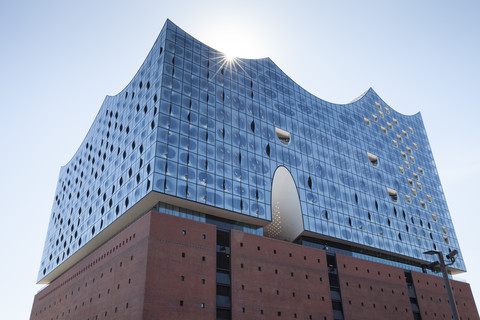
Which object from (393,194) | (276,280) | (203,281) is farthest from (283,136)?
(203,281)

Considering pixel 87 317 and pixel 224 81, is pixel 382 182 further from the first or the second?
pixel 87 317

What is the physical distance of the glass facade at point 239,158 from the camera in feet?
113

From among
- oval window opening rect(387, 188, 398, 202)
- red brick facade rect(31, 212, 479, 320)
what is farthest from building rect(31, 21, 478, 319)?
oval window opening rect(387, 188, 398, 202)

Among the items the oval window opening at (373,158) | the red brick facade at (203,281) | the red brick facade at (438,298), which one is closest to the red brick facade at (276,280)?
the red brick facade at (203,281)

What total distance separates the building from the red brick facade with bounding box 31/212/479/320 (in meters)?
0.11

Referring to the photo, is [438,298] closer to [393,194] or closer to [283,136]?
[393,194]

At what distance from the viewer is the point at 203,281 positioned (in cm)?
2920

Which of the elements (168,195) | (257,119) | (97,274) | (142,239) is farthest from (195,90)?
(97,274)

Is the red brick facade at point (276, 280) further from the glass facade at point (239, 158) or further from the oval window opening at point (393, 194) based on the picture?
the oval window opening at point (393, 194)

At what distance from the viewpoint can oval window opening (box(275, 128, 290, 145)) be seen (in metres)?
43.0

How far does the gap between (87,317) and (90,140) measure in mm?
24349

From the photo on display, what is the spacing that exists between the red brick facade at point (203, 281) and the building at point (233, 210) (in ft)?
0.35

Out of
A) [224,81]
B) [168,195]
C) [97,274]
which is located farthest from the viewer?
[224,81]

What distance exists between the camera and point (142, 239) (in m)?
29.2
